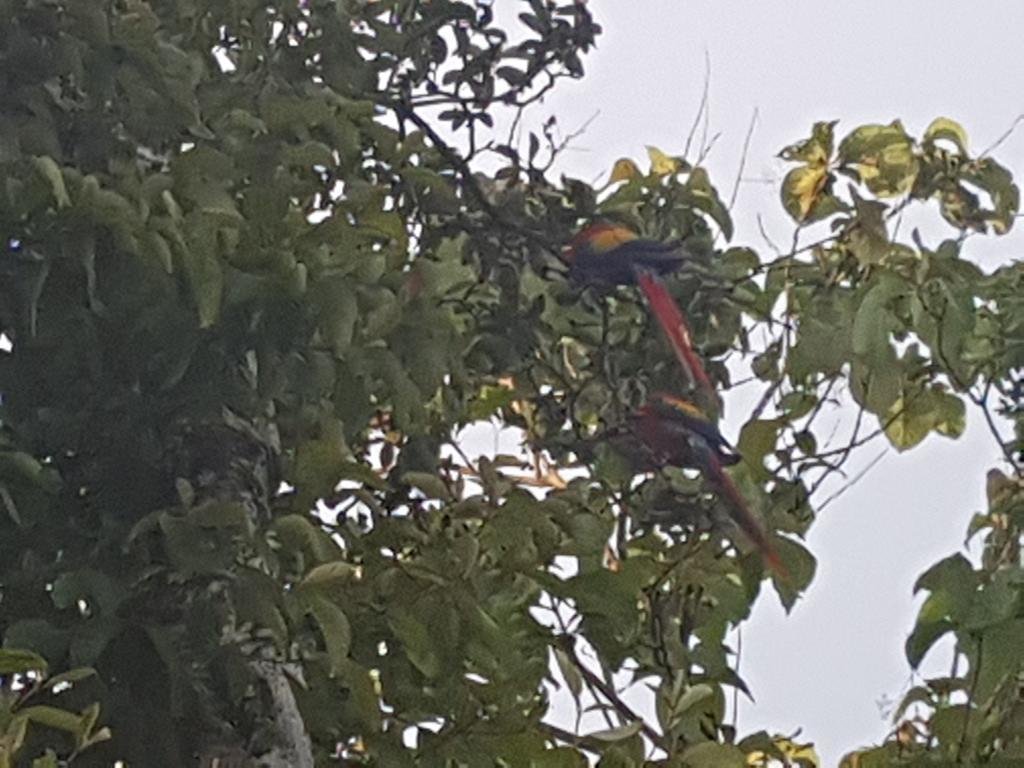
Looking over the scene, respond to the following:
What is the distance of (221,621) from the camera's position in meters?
1.24

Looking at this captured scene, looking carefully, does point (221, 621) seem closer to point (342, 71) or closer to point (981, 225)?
point (342, 71)

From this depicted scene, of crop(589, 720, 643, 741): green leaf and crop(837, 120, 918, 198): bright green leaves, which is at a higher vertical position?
crop(837, 120, 918, 198): bright green leaves

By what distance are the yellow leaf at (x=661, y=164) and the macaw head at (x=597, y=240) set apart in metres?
0.20

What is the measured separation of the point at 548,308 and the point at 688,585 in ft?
1.04

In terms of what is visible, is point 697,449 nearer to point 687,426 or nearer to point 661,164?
point 687,426

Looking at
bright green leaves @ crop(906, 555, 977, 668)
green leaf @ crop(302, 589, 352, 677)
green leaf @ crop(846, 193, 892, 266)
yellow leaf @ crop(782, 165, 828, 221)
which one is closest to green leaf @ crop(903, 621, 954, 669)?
bright green leaves @ crop(906, 555, 977, 668)

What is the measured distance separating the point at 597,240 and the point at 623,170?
0.90 ft

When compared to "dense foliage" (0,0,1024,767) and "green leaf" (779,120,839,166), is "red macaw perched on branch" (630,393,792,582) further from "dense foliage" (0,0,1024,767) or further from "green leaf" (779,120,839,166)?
"green leaf" (779,120,839,166)

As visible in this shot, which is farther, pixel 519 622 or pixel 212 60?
pixel 212 60

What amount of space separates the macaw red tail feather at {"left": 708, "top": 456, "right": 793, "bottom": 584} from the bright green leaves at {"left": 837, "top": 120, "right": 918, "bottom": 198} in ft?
1.40

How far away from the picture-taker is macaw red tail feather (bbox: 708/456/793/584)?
144 centimetres

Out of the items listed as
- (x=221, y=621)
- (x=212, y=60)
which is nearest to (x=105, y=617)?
(x=221, y=621)

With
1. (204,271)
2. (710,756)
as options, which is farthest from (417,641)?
(204,271)

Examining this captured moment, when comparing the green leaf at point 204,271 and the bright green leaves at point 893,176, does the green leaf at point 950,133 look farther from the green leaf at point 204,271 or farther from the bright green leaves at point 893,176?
the green leaf at point 204,271
